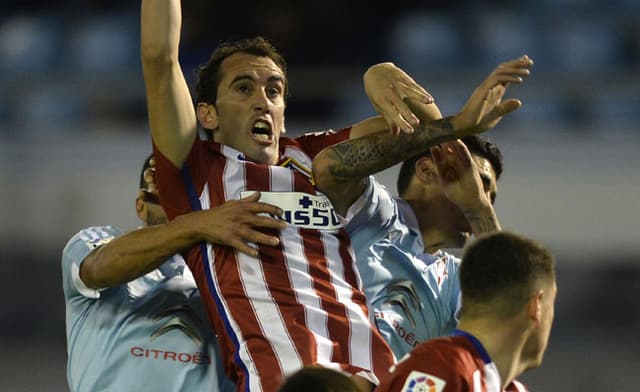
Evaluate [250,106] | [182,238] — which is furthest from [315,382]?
[250,106]

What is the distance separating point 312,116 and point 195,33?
46.2 inches

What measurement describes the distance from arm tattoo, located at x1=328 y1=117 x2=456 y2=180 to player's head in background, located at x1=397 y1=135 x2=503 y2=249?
100 cm

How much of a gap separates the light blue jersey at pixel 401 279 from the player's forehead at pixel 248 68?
21.7 inches

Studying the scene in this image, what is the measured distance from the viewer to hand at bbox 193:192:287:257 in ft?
11.7

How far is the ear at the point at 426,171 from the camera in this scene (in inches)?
186

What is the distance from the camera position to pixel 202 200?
12.3ft

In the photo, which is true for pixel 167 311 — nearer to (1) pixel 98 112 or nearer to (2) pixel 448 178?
(2) pixel 448 178

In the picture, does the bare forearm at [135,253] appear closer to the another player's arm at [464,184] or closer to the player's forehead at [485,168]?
the another player's arm at [464,184]

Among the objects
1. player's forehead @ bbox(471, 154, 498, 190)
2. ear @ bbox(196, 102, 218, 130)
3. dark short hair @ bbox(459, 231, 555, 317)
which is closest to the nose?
ear @ bbox(196, 102, 218, 130)

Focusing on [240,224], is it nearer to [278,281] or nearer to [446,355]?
[278,281]

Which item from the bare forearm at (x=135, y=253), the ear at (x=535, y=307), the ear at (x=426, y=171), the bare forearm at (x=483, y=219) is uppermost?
the ear at (x=426, y=171)

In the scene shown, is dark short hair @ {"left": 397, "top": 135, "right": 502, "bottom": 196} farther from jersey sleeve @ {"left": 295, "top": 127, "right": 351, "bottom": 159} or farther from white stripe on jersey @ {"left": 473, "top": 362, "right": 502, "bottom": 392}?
white stripe on jersey @ {"left": 473, "top": 362, "right": 502, "bottom": 392}

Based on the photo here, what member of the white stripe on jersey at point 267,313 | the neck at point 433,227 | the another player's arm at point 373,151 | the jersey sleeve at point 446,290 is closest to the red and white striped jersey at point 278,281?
the white stripe on jersey at point 267,313

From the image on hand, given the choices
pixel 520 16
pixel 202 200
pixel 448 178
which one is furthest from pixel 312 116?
pixel 202 200
